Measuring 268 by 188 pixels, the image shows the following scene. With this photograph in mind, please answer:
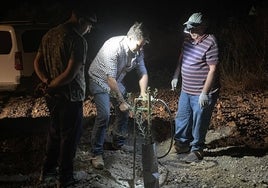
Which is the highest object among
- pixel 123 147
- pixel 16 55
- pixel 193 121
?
pixel 16 55

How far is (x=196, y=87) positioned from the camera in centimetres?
556

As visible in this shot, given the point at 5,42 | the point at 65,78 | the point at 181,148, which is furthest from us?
the point at 5,42

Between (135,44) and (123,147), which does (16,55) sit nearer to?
(123,147)

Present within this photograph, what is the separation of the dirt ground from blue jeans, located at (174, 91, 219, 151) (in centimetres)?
27

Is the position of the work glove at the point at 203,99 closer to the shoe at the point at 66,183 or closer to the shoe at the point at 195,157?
the shoe at the point at 195,157

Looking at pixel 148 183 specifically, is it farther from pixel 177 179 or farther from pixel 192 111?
pixel 192 111

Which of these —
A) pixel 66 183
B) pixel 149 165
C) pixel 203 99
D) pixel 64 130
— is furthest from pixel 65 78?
pixel 203 99

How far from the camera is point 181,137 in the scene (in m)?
5.97

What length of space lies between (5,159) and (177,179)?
2.31 metres

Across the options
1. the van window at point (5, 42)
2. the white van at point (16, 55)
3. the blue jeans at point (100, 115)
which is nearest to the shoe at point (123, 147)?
the blue jeans at point (100, 115)

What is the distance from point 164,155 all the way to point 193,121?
24.5 inches

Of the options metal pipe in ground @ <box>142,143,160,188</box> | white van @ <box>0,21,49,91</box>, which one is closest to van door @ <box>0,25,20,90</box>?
white van @ <box>0,21,49,91</box>

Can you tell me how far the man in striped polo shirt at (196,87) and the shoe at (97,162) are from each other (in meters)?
1.21

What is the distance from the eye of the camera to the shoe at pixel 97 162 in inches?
206
